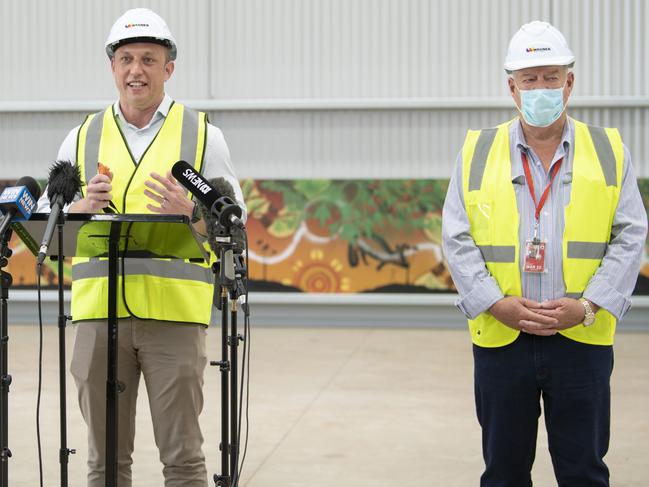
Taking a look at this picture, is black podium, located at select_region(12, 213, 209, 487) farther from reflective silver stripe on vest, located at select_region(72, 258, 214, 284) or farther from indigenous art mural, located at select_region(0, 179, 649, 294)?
indigenous art mural, located at select_region(0, 179, 649, 294)

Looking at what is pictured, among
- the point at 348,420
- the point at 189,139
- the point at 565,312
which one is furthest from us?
the point at 348,420

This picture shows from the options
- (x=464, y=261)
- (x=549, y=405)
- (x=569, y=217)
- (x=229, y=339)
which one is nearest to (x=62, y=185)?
(x=229, y=339)

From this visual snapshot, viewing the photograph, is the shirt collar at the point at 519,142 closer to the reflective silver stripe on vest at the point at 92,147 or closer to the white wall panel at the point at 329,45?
the reflective silver stripe on vest at the point at 92,147

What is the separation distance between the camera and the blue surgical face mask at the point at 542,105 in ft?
9.97

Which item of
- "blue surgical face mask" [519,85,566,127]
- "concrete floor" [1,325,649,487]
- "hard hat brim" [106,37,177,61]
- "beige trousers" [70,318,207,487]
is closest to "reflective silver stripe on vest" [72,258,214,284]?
"beige trousers" [70,318,207,487]

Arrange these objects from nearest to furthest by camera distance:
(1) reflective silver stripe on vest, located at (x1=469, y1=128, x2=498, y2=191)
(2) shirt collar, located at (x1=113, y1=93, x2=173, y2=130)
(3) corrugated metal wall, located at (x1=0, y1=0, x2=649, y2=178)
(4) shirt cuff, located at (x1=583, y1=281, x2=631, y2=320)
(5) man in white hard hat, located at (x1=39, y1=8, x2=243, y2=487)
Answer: (4) shirt cuff, located at (x1=583, y1=281, x2=631, y2=320), (1) reflective silver stripe on vest, located at (x1=469, y1=128, x2=498, y2=191), (5) man in white hard hat, located at (x1=39, y1=8, x2=243, y2=487), (2) shirt collar, located at (x1=113, y1=93, x2=173, y2=130), (3) corrugated metal wall, located at (x1=0, y1=0, x2=649, y2=178)

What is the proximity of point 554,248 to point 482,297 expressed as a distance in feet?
0.85

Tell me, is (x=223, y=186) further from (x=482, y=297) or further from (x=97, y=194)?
(x=482, y=297)

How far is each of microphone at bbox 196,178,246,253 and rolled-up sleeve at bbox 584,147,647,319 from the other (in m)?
1.05

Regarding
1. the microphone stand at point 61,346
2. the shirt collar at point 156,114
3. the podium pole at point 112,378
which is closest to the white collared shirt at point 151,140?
the shirt collar at point 156,114

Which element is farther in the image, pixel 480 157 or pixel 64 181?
pixel 480 157

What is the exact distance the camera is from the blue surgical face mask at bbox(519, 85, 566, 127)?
9.97 ft

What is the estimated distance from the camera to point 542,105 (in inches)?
120

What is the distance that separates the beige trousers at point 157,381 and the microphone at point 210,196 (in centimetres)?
62
